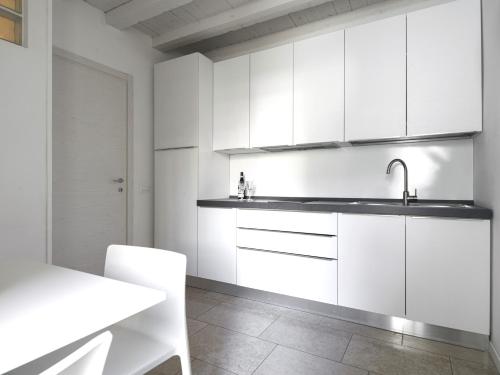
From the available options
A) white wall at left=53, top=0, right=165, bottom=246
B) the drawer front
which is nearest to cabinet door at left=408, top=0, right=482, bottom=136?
the drawer front

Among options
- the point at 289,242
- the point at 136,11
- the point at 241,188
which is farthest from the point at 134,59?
the point at 289,242

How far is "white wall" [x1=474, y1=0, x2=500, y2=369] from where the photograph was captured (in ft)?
5.03

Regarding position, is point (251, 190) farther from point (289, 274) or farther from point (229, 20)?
point (229, 20)

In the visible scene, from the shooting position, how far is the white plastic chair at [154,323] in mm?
887

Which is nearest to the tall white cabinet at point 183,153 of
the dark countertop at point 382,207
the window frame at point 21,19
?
the dark countertop at point 382,207

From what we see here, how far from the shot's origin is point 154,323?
103cm

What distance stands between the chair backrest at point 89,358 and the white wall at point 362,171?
7.87ft

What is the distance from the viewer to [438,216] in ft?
5.75

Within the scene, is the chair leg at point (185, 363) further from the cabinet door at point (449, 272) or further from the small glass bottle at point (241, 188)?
the small glass bottle at point (241, 188)

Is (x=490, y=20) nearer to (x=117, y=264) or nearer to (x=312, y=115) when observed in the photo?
(x=312, y=115)

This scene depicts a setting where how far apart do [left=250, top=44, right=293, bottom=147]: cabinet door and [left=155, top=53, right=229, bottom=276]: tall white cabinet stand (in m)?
0.52

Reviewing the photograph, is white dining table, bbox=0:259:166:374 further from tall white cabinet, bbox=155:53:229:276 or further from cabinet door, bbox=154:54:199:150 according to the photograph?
cabinet door, bbox=154:54:199:150

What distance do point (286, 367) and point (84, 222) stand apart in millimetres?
2126

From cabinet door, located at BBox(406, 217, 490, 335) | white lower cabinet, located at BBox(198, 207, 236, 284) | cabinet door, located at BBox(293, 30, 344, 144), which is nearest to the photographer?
cabinet door, located at BBox(406, 217, 490, 335)
